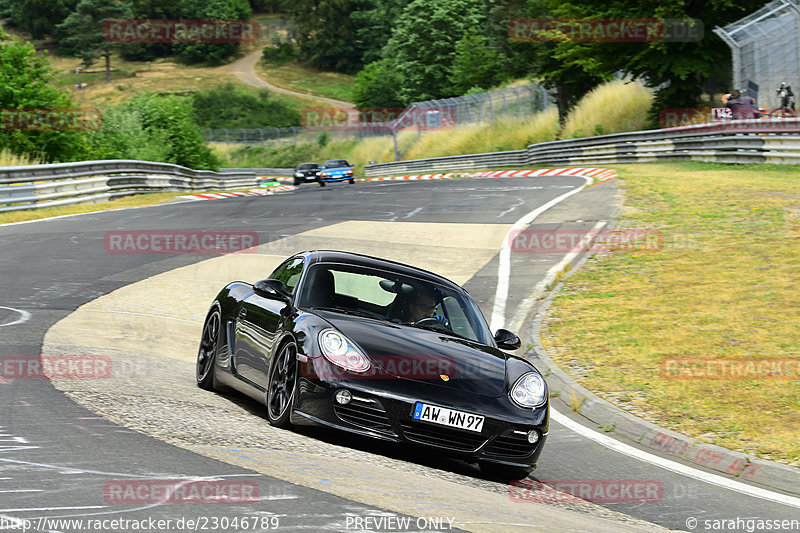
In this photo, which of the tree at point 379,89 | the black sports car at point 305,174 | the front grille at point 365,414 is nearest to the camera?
the front grille at point 365,414

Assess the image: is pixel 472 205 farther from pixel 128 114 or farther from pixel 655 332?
pixel 128 114

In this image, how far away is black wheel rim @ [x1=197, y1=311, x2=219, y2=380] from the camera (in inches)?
342

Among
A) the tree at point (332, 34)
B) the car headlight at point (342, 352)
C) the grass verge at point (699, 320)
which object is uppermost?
the tree at point (332, 34)

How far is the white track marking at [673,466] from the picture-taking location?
666 cm

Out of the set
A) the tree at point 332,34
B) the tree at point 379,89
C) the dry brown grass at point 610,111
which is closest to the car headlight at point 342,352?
the dry brown grass at point 610,111

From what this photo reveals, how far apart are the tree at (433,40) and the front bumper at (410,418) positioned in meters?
86.1

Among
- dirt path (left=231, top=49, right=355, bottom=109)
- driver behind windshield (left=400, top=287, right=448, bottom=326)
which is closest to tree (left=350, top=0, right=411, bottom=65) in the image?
dirt path (left=231, top=49, right=355, bottom=109)

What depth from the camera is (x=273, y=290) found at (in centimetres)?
759

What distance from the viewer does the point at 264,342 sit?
7609 mm

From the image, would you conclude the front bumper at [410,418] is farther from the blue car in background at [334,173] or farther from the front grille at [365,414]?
the blue car in background at [334,173]

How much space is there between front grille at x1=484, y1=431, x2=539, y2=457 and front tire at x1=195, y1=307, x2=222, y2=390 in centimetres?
307

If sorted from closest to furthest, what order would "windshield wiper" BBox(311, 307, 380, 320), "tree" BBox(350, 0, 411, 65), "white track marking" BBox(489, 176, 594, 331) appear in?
"windshield wiper" BBox(311, 307, 380, 320)
"white track marking" BBox(489, 176, 594, 331)
"tree" BBox(350, 0, 411, 65)

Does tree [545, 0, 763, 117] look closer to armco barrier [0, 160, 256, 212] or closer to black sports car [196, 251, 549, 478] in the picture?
armco barrier [0, 160, 256, 212]

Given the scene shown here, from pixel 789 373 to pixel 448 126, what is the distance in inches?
2042
